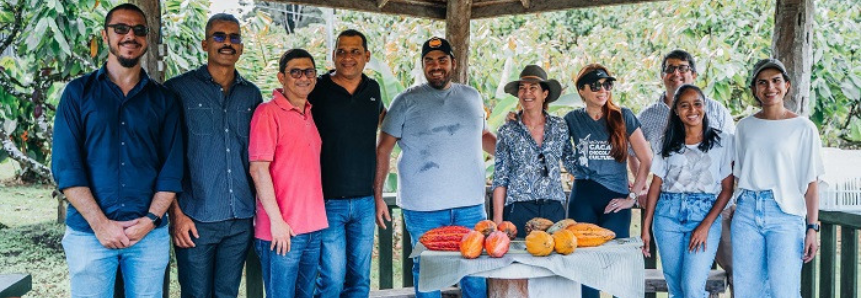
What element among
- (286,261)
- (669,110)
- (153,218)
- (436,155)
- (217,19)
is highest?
(217,19)

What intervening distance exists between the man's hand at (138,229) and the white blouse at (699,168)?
2.49 m

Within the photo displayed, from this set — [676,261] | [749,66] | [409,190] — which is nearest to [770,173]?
[676,261]

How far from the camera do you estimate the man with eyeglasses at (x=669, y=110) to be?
439 centimetres

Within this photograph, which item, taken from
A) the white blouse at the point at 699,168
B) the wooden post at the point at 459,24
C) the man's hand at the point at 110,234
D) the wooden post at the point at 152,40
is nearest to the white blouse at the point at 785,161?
the white blouse at the point at 699,168

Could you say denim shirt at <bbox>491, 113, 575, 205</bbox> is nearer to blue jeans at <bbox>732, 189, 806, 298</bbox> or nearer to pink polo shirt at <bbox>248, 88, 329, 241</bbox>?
blue jeans at <bbox>732, 189, 806, 298</bbox>

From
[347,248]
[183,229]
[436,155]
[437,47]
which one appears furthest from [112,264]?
[437,47]

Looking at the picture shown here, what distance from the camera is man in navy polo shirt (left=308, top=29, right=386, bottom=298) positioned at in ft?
12.8

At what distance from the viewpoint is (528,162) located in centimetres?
405

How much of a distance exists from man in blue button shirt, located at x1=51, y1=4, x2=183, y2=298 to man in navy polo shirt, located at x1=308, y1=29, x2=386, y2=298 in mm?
793

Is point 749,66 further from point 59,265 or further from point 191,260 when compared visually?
point 59,265

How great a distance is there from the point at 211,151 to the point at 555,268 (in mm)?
1623

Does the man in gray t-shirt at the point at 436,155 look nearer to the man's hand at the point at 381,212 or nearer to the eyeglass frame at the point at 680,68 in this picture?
the man's hand at the point at 381,212

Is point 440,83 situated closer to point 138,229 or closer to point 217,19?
point 217,19

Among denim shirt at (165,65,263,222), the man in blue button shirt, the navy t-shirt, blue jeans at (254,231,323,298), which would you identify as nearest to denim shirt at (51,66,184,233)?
the man in blue button shirt
